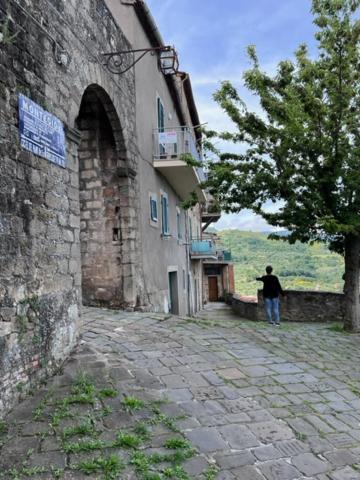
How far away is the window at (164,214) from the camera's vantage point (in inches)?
448

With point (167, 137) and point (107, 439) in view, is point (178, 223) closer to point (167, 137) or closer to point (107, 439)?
point (167, 137)

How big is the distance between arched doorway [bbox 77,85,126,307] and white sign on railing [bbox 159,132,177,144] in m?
2.14

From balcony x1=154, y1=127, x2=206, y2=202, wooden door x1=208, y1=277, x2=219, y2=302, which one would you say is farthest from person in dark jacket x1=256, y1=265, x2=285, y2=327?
wooden door x1=208, y1=277, x2=219, y2=302

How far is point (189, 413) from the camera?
150 inches

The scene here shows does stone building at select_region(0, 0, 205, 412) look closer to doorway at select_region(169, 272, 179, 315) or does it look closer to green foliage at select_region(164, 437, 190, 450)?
green foliage at select_region(164, 437, 190, 450)

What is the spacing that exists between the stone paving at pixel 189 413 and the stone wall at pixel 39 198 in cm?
41

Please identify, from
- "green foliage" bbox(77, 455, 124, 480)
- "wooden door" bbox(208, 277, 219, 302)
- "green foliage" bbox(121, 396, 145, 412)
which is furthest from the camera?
"wooden door" bbox(208, 277, 219, 302)

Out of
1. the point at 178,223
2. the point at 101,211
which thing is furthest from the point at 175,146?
the point at 178,223

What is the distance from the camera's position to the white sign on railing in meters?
9.78

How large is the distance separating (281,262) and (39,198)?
37825 millimetres

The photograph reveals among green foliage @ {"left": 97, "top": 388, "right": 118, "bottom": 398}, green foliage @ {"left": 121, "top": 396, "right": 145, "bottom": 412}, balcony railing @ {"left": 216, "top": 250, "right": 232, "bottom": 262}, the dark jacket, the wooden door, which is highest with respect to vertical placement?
balcony railing @ {"left": 216, "top": 250, "right": 232, "bottom": 262}

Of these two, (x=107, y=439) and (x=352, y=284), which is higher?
(x=352, y=284)

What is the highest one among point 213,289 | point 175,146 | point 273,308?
point 175,146

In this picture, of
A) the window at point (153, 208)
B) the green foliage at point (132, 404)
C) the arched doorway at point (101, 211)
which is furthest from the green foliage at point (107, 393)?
the window at point (153, 208)
